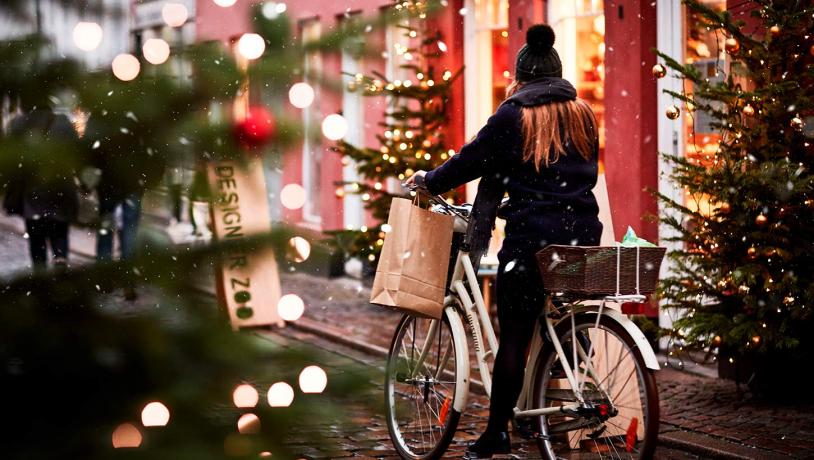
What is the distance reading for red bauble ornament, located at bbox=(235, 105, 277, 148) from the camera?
4.14 ft

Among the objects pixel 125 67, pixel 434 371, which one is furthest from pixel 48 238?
pixel 434 371

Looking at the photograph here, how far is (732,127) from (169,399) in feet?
19.8

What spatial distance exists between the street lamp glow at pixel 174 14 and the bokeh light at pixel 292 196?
8.6 inches

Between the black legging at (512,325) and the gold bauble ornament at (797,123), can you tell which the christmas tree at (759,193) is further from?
the black legging at (512,325)

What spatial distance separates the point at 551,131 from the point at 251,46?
328 cm

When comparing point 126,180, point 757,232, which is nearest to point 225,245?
point 126,180

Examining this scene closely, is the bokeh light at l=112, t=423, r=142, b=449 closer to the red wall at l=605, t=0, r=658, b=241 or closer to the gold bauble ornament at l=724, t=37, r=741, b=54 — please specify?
the gold bauble ornament at l=724, t=37, r=741, b=54

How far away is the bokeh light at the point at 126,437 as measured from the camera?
44.8 inches

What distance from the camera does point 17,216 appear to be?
4.41ft

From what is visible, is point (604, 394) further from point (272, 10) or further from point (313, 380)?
point (272, 10)

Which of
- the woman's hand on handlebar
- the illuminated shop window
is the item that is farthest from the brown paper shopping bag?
the illuminated shop window

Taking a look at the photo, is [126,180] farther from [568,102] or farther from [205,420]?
[568,102]

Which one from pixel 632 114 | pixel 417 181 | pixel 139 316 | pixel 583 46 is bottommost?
pixel 139 316

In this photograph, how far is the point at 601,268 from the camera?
4.14 meters
